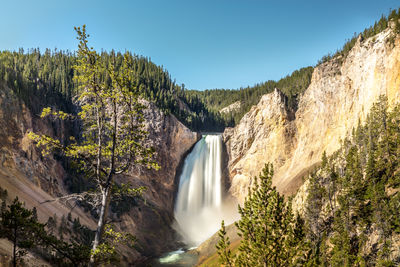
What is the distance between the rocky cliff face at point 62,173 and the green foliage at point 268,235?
1837cm

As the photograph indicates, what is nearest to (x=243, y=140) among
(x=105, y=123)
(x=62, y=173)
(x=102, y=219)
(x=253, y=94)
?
(x=253, y=94)

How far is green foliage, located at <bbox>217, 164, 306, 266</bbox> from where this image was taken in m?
10.3

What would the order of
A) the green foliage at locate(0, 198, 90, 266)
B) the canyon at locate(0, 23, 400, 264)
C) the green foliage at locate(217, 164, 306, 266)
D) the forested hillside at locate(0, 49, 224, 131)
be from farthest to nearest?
the forested hillside at locate(0, 49, 224, 131), the canyon at locate(0, 23, 400, 264), the green foliage at locate(217, 164, 306, 266), the green foliage at locate(0, 198, 90, 266)

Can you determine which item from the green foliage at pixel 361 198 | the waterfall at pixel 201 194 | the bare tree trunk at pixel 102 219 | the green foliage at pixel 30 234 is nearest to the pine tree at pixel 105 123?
the bare tree trunk at pixel 102 219

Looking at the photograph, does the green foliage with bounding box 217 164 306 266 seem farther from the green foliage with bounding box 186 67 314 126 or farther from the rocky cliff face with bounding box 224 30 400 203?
the green foliage with bounding box 186 67 314 126

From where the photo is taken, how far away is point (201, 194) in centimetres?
7250

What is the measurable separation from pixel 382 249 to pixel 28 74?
267 ft

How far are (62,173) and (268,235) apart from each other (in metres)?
54.5

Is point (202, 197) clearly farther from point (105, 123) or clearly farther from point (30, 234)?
point (105, 123)

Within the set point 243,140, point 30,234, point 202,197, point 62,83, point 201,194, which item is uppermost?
point 62,83

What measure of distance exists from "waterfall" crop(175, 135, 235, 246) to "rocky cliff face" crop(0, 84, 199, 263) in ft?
9.72

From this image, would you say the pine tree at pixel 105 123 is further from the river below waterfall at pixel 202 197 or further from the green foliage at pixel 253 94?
the green foliage at pixel 253 94

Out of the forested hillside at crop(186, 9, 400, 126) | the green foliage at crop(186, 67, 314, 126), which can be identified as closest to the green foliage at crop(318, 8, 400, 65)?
the forested hillside at crop(186, 9, 400, 126)

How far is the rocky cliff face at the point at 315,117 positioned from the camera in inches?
1665
